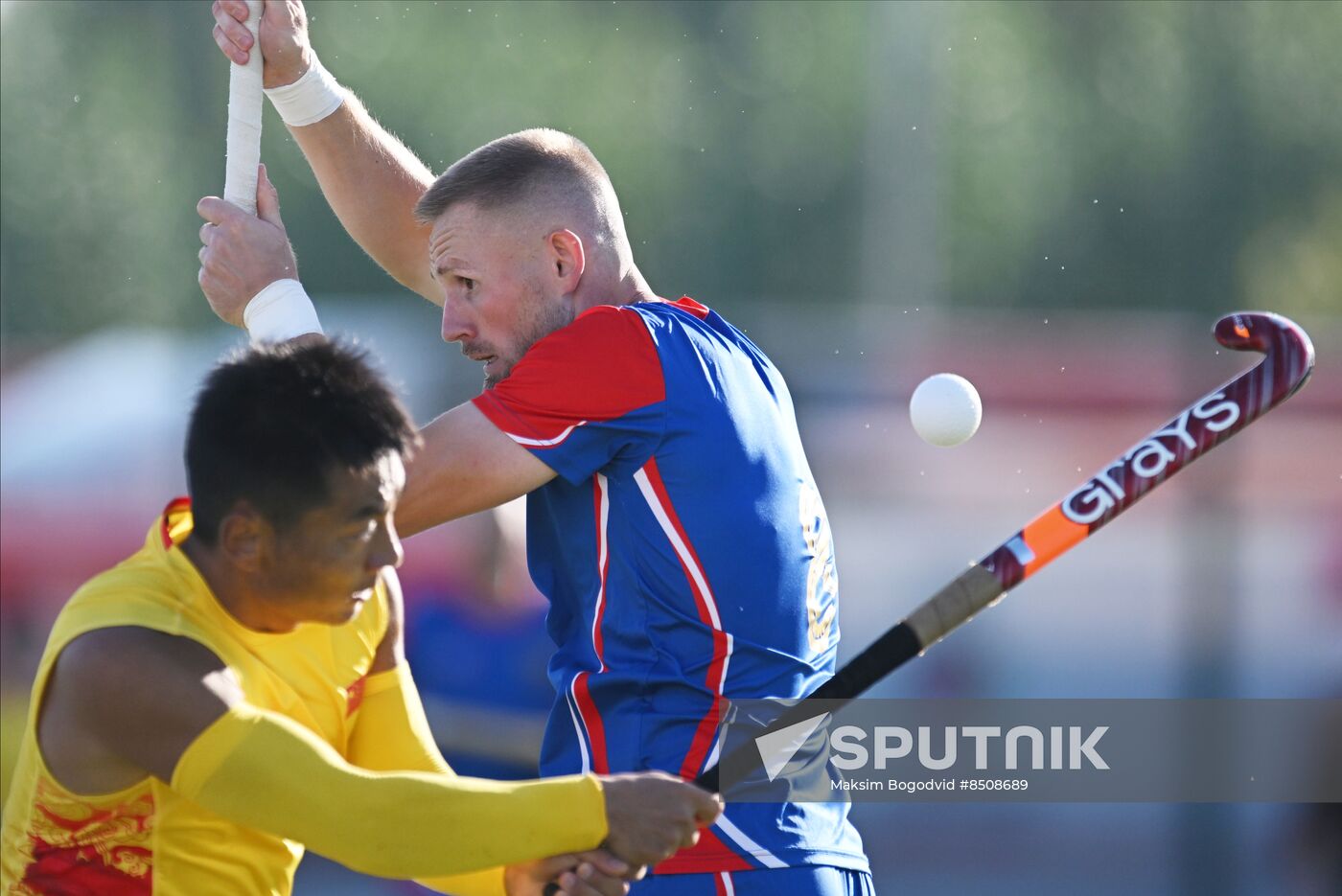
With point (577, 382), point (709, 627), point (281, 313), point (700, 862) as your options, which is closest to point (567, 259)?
point (577, 382)

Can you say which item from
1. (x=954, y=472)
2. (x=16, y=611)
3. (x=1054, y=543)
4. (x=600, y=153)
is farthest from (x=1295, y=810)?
(x=600, y=153)

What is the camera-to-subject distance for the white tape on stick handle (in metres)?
4.01

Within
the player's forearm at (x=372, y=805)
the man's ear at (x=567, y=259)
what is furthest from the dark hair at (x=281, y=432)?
the man's ear at (x=567, y=259)

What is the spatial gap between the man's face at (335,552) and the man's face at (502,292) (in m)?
1.04

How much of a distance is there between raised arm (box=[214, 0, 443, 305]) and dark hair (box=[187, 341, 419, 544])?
171 centimetres

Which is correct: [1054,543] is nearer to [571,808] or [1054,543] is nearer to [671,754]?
[671,754]

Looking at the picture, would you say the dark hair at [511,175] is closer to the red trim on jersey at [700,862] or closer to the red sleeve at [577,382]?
the red sleeve at [577,382]

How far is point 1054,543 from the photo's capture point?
3766 millimetres

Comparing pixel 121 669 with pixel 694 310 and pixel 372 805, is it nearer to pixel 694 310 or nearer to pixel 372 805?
pixel 372 805

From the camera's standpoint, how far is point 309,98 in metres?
4.58

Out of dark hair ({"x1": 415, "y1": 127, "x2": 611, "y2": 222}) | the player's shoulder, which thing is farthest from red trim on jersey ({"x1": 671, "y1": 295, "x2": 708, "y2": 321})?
the player's shoulder

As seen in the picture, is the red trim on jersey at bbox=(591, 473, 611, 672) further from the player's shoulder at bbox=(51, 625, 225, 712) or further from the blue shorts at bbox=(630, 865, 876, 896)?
the player's shoulder at bbox=(51, 625, 225, 712)

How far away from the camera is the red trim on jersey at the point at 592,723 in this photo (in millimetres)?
3633

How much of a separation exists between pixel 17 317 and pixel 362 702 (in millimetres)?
22162
